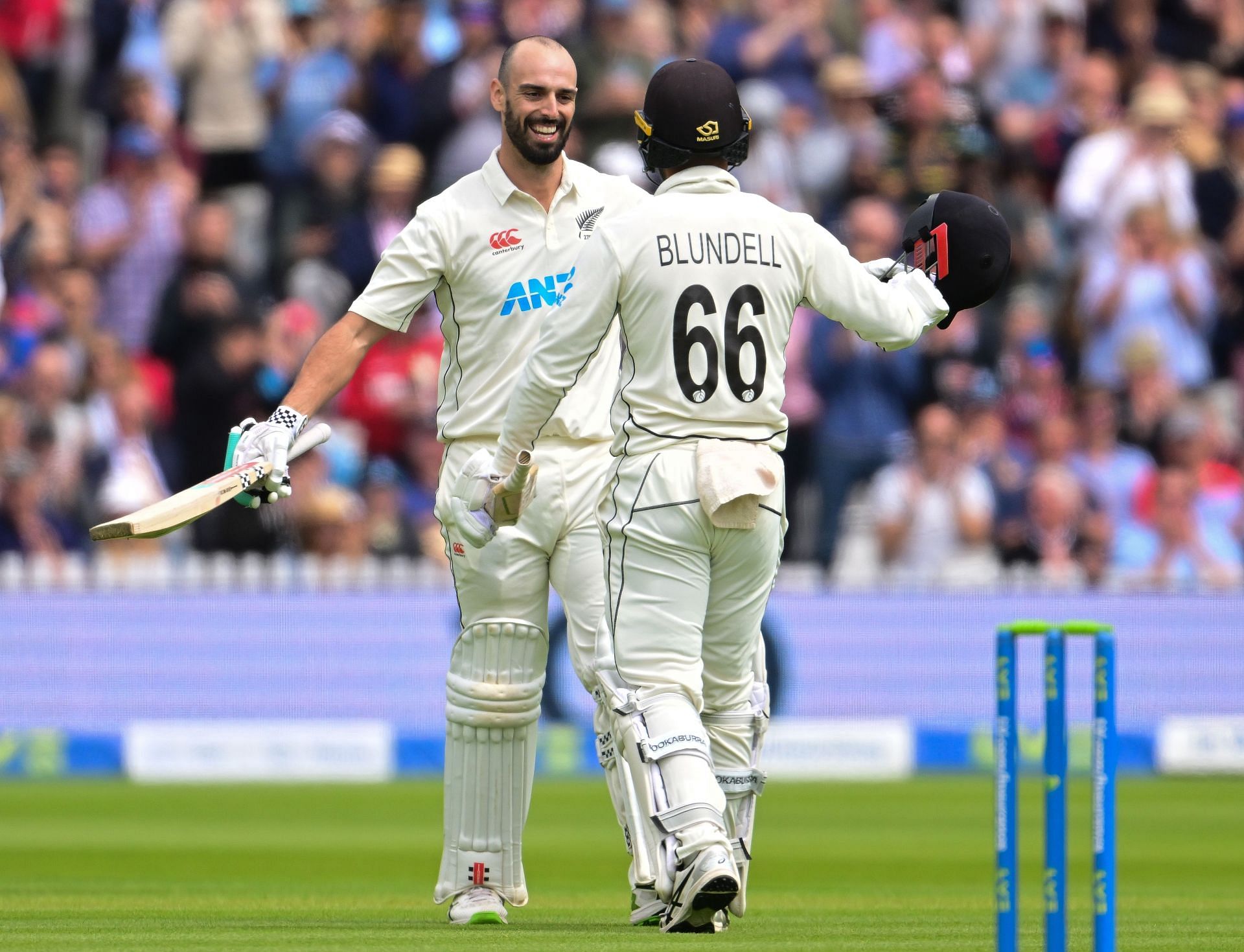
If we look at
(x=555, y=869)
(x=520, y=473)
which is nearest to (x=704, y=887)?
(x=520, y=473)

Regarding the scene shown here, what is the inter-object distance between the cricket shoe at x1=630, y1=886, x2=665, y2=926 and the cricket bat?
A: 1.63 m

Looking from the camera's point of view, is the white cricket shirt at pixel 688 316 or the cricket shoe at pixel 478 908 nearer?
the white cricket shirt at pixel 688 316

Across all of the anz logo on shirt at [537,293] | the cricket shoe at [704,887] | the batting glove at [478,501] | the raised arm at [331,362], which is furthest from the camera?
the anz logo on shirt at [537,293]

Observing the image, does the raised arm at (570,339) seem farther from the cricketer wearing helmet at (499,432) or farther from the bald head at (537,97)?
the bald head at (537,97)

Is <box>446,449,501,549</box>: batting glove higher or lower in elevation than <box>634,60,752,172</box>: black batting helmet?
lower

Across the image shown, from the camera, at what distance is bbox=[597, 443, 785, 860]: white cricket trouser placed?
6516mm

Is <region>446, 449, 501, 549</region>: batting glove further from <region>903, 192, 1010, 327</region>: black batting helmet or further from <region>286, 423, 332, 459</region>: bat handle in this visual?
<region>903, 192, 1010, 327</region>: black batting helmet

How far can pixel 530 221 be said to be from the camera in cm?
751

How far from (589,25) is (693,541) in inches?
435

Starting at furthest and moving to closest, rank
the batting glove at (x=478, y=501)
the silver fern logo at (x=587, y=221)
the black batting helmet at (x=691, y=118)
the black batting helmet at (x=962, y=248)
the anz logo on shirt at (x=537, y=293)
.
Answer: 1. the silver fern logo at (x=587, y=221)
2. the anz logo on shirt at (x=537, y=293)
3. the black batting helmet at (x=962, y=248)
4. the batting glove at (x=478, y=501)
5. the black batting helmet at (x=691, y=118)

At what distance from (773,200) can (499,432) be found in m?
8.80

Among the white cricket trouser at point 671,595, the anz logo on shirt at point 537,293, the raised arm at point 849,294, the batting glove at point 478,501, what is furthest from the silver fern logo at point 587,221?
the white cricket trouser at point 671,595

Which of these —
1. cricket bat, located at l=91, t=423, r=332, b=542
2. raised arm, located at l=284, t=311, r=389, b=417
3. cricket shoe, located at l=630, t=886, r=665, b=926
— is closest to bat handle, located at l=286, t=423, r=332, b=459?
cricket bat, located at l=91, t=423, r=332, b=542

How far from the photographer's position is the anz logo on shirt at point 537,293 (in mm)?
7441
